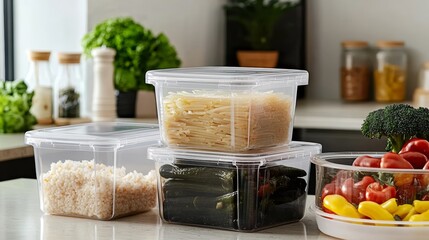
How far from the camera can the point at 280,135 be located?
1.73 metres

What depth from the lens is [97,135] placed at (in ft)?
5.96

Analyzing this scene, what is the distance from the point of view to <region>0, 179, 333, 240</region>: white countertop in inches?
63.9

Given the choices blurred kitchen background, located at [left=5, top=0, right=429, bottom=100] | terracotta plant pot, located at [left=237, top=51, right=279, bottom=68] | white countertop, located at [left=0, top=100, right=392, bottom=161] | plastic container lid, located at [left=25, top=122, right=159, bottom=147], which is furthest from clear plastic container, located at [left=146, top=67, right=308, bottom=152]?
terracotta plant pot, located at [left=237, top=51, right=279, bottom=68]

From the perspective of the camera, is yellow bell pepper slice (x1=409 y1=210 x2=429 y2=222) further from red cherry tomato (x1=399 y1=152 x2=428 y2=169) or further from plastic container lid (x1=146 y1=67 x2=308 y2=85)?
plastic container lid (x1=146 y1=67 x2=308 y2=85)

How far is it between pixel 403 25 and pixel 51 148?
9.62 ft

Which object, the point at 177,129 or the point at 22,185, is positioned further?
the point at 22,185

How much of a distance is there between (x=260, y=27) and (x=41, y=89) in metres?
1.40

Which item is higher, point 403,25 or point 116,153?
point 403,25

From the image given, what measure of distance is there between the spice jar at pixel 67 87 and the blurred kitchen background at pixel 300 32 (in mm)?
428

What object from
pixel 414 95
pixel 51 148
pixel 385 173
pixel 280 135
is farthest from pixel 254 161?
pixel 414 95

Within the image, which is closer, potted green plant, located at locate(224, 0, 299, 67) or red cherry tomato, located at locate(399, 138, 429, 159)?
red cherry tomato, located at locate(399, 138, 429, 159)

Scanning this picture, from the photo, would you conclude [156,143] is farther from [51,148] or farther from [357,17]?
[357,17]

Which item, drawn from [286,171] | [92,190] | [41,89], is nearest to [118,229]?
[92,190]

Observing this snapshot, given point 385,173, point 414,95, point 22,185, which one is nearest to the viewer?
point 385,173
